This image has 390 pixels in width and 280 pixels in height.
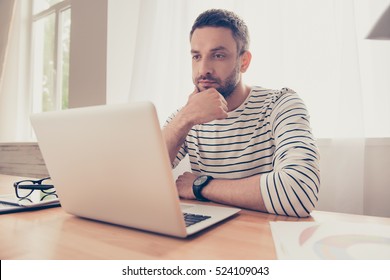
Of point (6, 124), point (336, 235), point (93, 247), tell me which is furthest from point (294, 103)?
point (6, 124)

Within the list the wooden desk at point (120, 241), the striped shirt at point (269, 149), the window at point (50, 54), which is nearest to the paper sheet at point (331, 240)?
the wooden desk at point (120, 241)

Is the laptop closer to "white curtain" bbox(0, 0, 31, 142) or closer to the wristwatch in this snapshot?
the wristwatch

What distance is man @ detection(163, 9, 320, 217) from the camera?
85cm

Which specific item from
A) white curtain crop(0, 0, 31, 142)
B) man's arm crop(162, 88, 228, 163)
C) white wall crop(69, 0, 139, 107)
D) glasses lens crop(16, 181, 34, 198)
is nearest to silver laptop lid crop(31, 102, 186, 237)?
glasses lens crop(16, 181, 34, 198)

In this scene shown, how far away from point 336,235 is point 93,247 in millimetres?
427

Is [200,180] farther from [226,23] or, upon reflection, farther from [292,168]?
[226,23]

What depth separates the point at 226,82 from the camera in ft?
4.12

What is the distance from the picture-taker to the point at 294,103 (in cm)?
107

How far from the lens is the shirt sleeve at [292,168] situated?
777mm

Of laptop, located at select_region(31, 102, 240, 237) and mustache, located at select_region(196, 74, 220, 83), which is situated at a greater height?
mustache, located at select_region(196, 74, 220, 83)

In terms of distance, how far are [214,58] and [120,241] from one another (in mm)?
862

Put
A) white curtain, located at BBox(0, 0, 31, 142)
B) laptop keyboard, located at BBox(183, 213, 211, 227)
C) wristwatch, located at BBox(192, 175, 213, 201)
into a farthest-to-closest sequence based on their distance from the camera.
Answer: white curtain, located at BBox(0, 0, 31, 142) → wristwatch, located at BBox(192, 175, 213, 201) → laptop keyboard, located at BBox(183, 213, 211, 227)

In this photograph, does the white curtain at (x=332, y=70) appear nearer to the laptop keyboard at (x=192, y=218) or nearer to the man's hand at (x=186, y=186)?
the man's hand at (x=186, y=186)

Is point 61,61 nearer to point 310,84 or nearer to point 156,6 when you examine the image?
point 156,6
